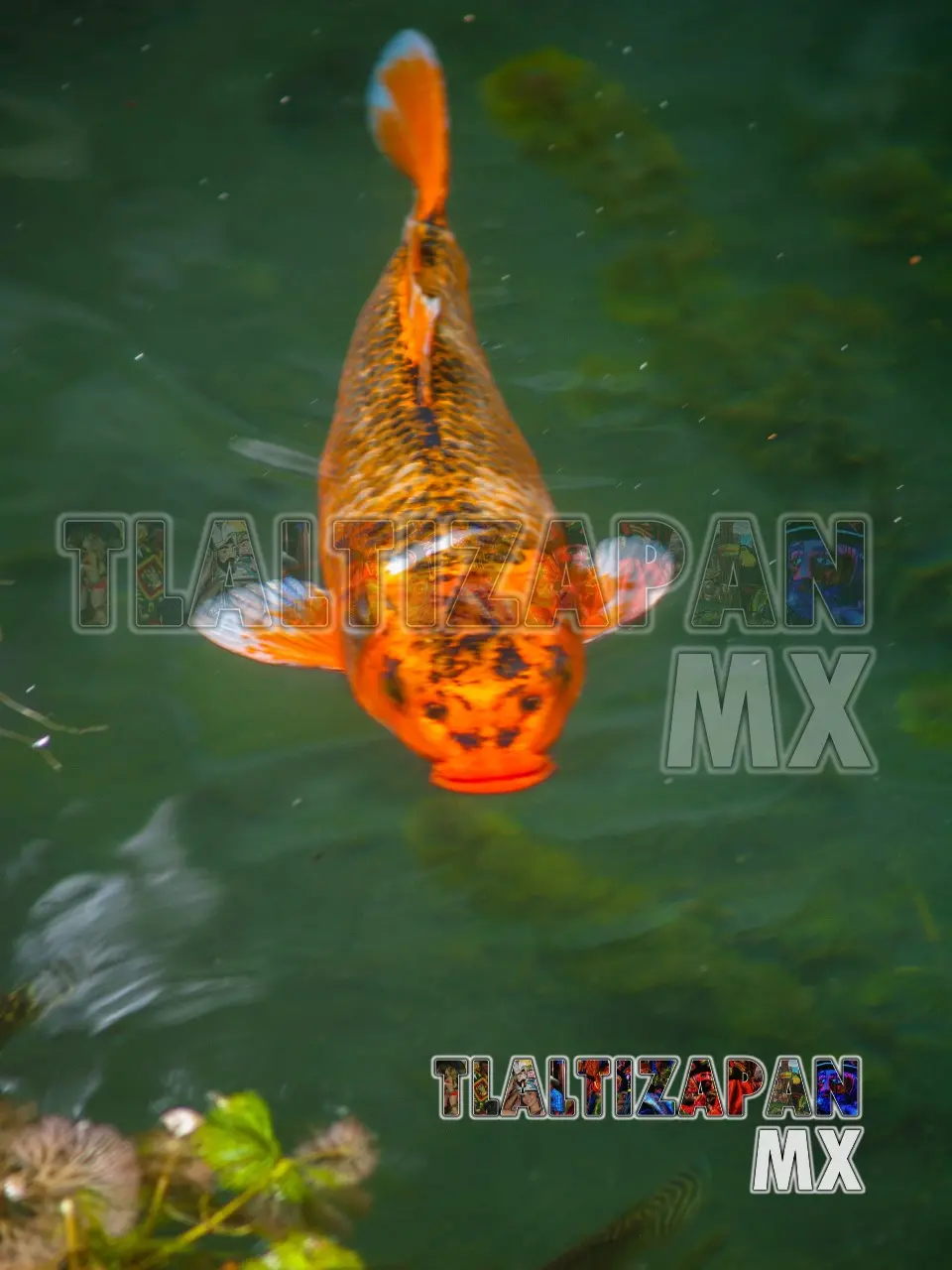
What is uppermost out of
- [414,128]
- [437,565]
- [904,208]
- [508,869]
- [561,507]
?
[414,128]

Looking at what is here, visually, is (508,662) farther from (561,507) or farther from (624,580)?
(561,507)

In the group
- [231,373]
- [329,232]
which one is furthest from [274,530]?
[329,232]

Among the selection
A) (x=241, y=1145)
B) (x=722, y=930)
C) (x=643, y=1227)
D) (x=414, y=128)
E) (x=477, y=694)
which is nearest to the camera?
(x=477, y=694)

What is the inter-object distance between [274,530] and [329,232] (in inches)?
30.9

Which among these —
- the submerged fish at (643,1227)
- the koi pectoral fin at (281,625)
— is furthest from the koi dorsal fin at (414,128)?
the submerged fish at (643,1227)

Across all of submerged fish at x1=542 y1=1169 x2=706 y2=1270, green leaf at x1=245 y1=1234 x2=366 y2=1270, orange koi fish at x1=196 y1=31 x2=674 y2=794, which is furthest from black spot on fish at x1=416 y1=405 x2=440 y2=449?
submerged fish at x1=542 y1=1169 x2=706 y2=1270

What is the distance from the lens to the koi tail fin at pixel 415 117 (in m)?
2.12

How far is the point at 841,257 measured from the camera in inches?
99.0

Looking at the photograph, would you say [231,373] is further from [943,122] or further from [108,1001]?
[943,122]

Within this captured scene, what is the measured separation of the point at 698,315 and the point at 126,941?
2155 mm

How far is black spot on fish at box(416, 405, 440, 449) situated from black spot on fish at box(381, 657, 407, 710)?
42cm

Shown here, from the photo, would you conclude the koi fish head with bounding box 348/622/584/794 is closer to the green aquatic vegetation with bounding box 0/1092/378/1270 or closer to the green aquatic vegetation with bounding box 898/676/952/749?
the green aquatic vegetation with bounding box 0/1092/378/1270

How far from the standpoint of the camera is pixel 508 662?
1787 millimetres

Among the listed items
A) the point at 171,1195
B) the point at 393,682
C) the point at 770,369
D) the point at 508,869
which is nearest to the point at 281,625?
the point at 393,682
